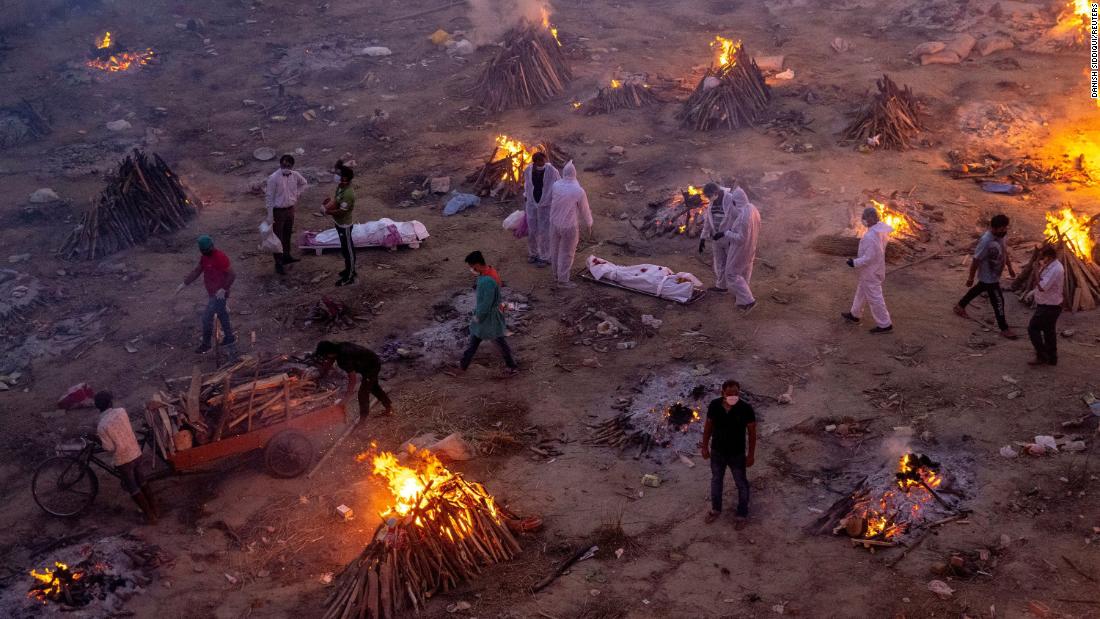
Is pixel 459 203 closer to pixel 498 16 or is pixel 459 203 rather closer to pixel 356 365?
pixel 356 365

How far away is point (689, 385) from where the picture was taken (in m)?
9.69

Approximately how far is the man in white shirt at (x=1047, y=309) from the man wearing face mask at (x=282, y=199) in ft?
33.8

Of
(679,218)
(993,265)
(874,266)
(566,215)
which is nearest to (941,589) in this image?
(874,266)

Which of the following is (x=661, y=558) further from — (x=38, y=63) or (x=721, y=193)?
(x=38, y=63)

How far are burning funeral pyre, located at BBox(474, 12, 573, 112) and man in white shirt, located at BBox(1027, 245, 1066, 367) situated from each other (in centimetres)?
1330

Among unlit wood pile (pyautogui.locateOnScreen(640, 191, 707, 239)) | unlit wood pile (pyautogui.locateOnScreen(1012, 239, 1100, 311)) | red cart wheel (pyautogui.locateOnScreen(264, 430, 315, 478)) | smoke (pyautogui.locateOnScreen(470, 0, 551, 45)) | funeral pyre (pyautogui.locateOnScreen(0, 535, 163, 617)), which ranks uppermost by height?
smoke (pyautogui.locateOnScreen(470, 0, 551, 45))

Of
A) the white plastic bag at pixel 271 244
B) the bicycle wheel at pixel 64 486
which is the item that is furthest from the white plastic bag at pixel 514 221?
the bicycle wheel at pixel 64 486

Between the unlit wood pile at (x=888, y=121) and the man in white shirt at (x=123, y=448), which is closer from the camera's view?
the man in white shirt at (x=123, y=448)

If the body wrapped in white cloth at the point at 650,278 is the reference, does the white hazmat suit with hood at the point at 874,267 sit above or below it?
above

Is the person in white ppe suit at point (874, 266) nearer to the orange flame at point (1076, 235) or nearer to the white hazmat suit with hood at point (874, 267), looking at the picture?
the white hazmat suit with hood at point (874, 267)

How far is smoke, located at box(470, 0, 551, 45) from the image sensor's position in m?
21.7

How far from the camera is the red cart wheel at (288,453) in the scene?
8.42 m

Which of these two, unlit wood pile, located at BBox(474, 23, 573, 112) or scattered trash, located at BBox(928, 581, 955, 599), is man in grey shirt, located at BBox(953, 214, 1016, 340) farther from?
unlit wood pile, located at BBox(474, 23, 573, 112)

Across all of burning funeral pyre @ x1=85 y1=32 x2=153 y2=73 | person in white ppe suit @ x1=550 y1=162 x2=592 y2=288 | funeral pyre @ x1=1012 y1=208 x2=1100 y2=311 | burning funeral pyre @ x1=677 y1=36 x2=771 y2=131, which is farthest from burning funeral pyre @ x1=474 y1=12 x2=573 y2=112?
funeral pyre @ x1=1012 y1=208 x2=1100 y2=311
